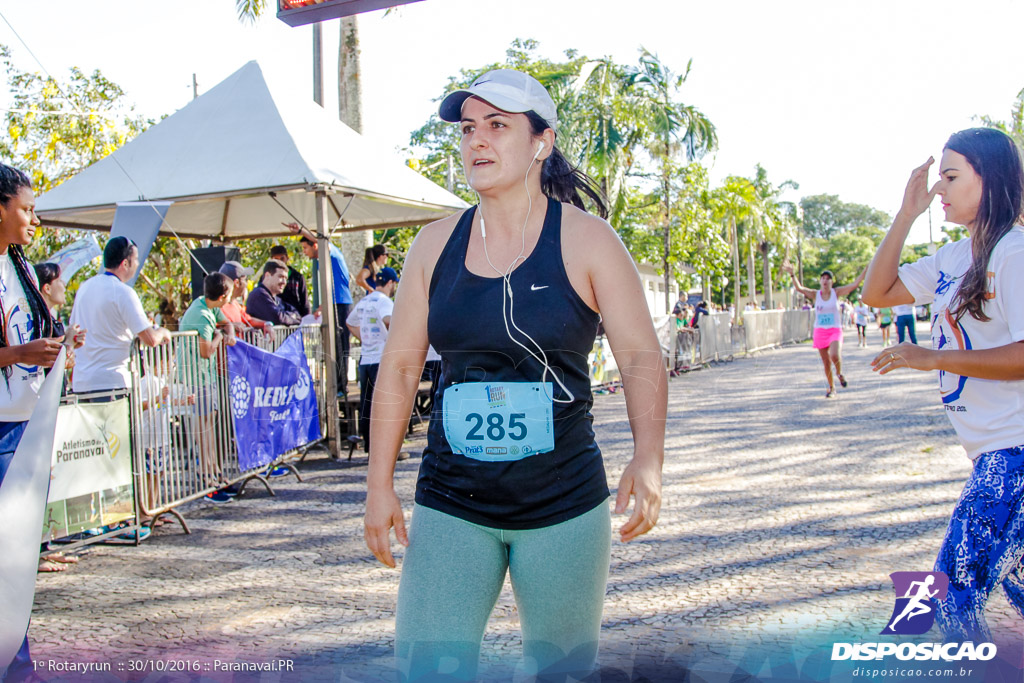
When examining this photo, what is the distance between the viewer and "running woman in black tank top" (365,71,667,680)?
2025 mm

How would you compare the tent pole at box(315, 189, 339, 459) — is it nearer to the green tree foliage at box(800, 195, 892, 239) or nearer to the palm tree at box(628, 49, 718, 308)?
the palm tree at box(628, 49, 718, 308)

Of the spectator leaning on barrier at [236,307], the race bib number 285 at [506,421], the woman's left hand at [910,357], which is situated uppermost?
the spectator leaning on barrier at [236,307]

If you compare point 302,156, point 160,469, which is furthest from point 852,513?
point 302,156

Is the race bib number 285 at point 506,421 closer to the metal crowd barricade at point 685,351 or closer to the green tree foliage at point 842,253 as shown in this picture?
the green tree foliage at point 842,253

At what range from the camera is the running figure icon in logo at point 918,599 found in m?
2.36

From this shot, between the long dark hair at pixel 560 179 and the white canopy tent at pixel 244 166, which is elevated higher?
the white canopy tent at pixel 244 166

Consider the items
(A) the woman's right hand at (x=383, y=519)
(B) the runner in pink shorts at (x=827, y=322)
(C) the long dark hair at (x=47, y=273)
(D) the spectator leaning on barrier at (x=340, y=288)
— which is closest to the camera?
(A) the woman's right hand at (x=383, y=519)

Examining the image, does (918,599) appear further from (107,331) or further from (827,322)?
(827,322)

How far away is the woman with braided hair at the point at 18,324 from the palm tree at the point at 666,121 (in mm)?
19422

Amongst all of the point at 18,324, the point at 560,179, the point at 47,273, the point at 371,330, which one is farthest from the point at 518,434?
the point at 371,330

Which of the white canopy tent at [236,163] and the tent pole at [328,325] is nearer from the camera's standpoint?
the white canopy tent at [236,163]

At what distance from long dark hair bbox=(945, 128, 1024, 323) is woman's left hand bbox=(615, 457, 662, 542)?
3.74ft

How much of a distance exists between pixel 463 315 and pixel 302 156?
6974 mm

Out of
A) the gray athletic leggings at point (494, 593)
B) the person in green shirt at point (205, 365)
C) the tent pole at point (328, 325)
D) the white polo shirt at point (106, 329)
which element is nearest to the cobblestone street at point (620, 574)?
the person in green shirt at point (205, 365)
